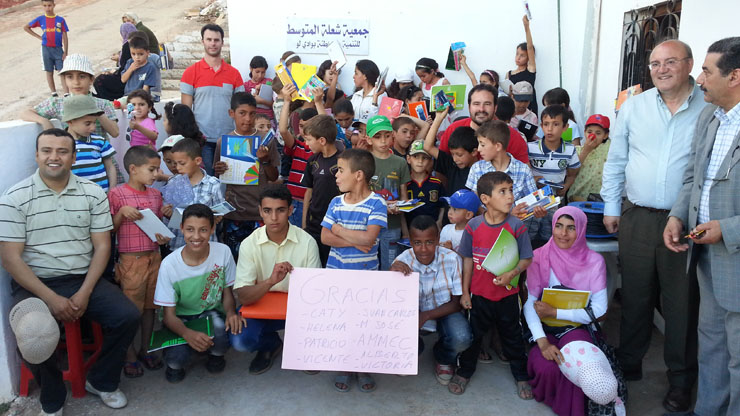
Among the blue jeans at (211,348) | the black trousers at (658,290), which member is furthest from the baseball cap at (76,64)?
the black trousers at (658,290)

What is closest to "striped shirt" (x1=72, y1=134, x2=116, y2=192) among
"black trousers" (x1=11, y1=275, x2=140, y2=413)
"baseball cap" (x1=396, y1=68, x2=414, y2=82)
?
"black trousers" (x1=11, y1=275, x2=140, y2=413)

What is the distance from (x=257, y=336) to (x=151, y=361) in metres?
0.80

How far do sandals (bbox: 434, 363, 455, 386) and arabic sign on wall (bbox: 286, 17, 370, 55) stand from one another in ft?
18.3

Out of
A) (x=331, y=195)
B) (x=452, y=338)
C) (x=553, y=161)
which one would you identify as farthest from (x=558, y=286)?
(x=331, y=195)

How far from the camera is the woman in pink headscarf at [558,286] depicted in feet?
11.3

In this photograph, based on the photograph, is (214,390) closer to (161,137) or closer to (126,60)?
(161,137)

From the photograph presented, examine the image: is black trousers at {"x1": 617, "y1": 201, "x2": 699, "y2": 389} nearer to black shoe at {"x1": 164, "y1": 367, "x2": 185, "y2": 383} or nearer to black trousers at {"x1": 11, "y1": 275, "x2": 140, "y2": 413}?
black shoe at {"x1": 164, "y1": 367, "x2": 185, "y2": 383}

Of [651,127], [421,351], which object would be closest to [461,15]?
[651,127]

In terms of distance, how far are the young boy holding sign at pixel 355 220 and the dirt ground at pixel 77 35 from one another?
9.76m

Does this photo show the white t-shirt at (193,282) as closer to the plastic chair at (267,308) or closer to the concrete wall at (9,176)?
the plastic chair at (267,308)

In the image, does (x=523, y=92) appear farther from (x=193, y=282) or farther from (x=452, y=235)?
(x=193, y=282)

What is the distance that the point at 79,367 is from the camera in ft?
11.5

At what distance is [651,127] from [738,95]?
563mm

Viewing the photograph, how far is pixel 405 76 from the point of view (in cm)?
793
